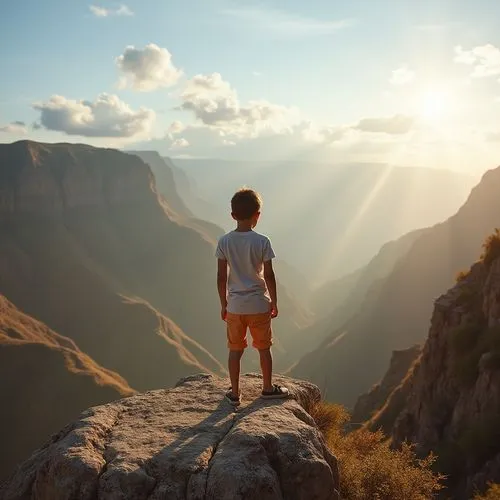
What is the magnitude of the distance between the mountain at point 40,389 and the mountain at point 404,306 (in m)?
32.5

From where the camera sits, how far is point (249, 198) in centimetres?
600

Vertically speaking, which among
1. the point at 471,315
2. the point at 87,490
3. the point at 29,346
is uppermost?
the point at 87,490

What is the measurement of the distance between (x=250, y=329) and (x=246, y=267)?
31.8 inches

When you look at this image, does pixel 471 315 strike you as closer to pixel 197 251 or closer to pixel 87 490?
pixel 87 490

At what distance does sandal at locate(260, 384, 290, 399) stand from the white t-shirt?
1140mm

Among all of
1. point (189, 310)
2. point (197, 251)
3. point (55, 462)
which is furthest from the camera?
point (197, 251)

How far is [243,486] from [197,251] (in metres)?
124

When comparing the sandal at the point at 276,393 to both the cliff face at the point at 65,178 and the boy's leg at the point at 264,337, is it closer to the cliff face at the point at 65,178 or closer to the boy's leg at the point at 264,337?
the boy's leg at the point at 264,337

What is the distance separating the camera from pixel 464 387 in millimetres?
14969

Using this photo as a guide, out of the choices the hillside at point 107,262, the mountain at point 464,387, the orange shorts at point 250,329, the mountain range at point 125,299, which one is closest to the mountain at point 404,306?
the mountain range at point 125,299

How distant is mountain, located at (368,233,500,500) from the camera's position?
11758 mm

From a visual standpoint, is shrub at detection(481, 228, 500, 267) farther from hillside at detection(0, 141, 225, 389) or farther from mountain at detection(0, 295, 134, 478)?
hillside at detection(0, 141, 225, 389)

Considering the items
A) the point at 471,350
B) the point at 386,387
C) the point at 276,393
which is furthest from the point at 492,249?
the point at 386,387

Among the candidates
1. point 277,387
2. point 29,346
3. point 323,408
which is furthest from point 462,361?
point 29,346
